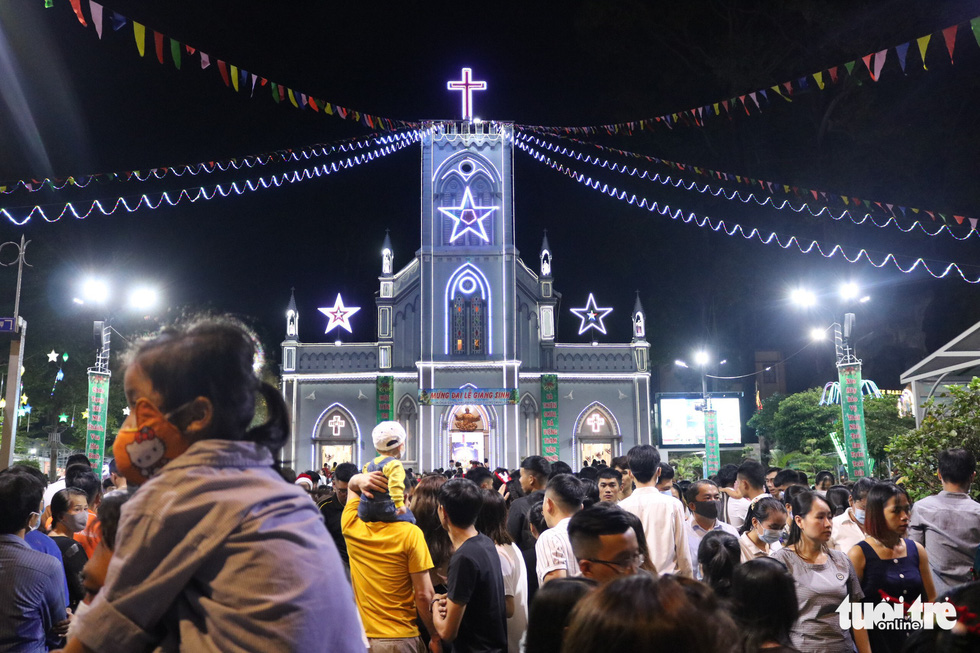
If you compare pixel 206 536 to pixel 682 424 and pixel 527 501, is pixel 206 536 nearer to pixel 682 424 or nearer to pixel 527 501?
pixel 527 501

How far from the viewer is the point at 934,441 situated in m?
8.62

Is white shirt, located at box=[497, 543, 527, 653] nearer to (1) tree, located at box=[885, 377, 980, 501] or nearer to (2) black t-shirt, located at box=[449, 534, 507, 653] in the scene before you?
(2) black t-shirt, located at box=[449, 534, 507, 653]

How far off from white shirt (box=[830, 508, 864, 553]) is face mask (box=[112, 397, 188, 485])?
5768 millimetres

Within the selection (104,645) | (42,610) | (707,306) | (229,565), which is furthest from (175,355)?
(707,306)

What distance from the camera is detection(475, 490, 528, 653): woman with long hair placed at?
4.73m

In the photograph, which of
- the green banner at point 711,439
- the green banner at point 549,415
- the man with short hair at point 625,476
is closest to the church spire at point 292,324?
the green banner at point 549,415

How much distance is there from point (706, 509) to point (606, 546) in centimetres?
383

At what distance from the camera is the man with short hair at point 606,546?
10.2 ft

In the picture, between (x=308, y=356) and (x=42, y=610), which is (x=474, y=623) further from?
(x=308, y=356)

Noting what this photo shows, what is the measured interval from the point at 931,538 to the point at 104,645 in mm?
5974

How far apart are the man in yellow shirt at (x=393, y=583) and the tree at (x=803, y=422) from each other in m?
25.5

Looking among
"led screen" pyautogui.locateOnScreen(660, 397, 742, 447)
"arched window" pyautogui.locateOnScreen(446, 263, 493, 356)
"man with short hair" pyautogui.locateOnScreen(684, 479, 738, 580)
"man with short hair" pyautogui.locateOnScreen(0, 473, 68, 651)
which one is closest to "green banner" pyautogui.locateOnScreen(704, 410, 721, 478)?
"led screen" pyautogui.locateOnScreen(660, 397, 742, 447)

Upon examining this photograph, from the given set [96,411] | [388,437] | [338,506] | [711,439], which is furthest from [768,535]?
[711,439]

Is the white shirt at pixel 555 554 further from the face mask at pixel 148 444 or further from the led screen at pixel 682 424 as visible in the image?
the led screen at pixel 682 424
